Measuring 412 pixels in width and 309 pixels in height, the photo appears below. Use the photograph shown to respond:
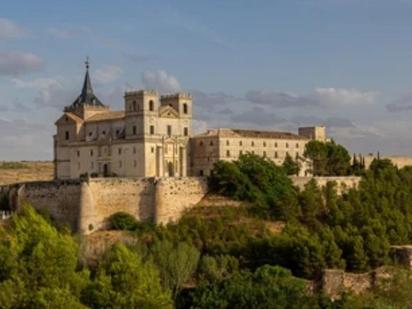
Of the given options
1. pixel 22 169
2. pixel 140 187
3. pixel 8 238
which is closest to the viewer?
pixel 8 238

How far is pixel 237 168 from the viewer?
181ft

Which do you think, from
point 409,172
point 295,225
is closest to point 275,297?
point 295,225

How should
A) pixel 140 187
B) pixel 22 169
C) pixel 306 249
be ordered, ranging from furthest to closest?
pixel 22 169
pixel 140 187
pixel 306 249

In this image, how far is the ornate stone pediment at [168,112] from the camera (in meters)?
60.0

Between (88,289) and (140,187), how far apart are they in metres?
19.5

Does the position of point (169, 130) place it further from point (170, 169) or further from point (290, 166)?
point (290, 166)

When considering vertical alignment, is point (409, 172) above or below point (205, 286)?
above

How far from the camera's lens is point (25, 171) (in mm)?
99750

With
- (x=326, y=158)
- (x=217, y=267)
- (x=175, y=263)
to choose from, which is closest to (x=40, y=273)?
(x=175, y=263)

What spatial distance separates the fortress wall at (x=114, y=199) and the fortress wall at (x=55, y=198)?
0.63 metres

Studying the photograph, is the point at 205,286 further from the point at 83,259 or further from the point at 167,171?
the point at 167,171

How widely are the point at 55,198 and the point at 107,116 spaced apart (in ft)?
35.1

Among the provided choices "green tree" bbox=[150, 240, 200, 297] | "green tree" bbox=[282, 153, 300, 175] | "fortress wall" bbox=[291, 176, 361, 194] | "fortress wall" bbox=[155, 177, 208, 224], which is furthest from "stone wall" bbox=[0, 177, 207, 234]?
"green tree" bbox=[282, 153, 300, 175]

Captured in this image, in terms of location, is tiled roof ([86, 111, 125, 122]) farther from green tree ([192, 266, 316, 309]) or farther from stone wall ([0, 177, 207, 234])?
green tree ([192, 266, 316, 309])
